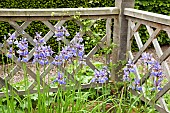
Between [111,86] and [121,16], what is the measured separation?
2.43 ft

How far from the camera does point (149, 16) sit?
118 inches

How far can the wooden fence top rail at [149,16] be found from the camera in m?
2.78

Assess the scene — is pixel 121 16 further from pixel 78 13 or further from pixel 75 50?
pixel 75 50

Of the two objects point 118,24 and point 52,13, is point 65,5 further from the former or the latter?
point 52,13

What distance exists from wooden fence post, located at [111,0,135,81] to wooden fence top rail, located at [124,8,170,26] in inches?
3.3

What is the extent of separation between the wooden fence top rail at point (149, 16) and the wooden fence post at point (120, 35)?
0.08m

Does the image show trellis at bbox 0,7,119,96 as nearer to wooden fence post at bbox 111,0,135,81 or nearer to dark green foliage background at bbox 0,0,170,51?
wooden fence post at bbox 111,0,135,81

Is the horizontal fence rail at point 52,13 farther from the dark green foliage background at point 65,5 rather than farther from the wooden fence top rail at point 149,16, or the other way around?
the dark green foliage background at point 65,5

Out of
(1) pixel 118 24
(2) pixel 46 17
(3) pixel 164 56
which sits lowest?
(3) pixel 164 56

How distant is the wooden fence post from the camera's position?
351 centimetres

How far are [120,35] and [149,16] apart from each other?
61 cm

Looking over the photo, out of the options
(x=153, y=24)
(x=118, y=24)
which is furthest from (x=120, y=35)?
(x=153, y=24)

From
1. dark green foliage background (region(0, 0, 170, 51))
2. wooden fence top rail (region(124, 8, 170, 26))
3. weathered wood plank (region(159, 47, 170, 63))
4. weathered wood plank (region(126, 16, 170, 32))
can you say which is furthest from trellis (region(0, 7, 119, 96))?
dark green foliage background (region(0, 0, 170, 51))

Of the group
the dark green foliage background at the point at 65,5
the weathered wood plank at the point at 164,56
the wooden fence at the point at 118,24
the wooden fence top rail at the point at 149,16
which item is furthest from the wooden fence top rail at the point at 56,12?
the dark green foliage background at the point at 65,5
